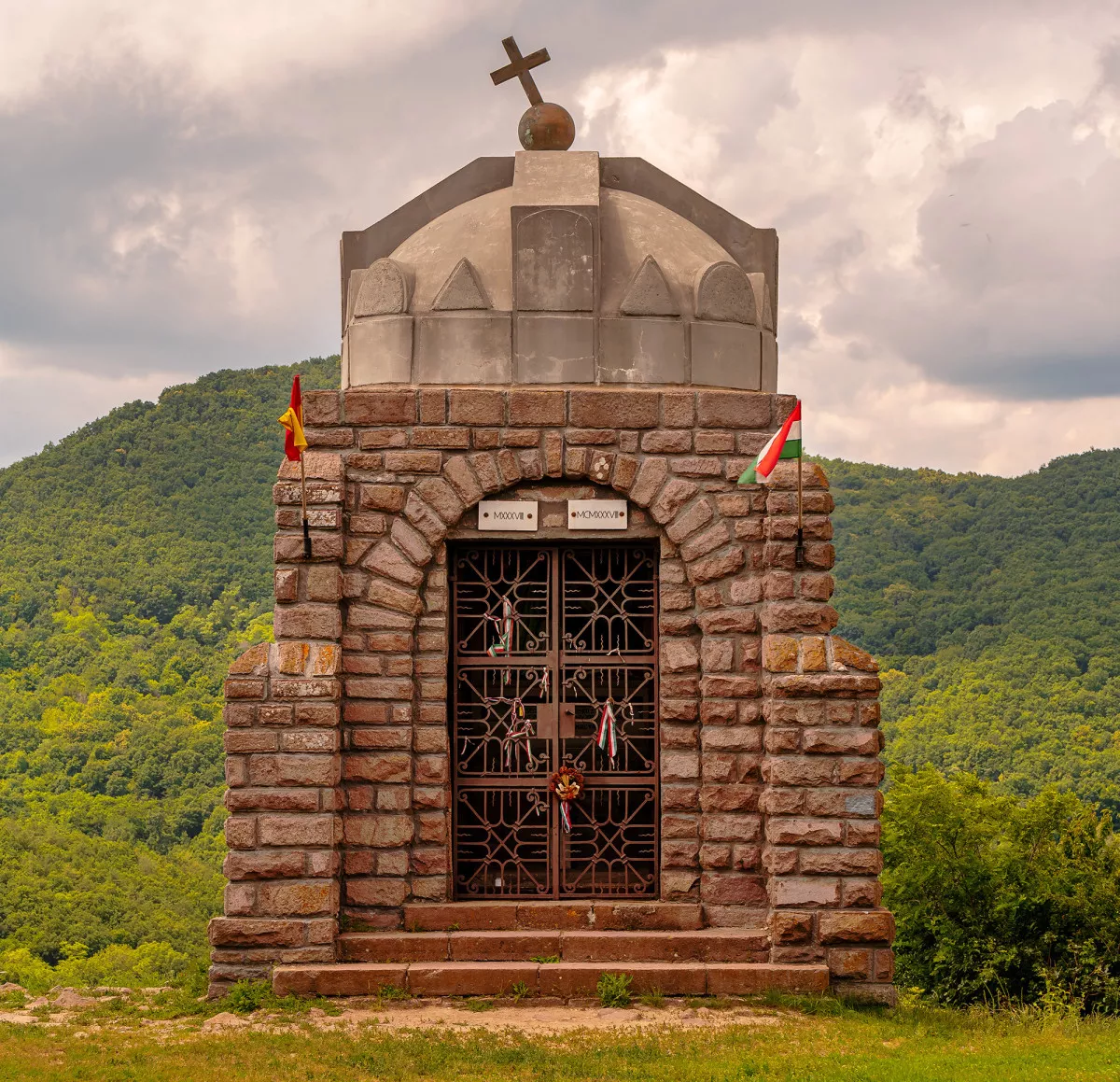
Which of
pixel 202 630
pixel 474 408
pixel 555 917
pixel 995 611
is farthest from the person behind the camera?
pixel 202 630

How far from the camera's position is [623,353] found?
34.4 ft

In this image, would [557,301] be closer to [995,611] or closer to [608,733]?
[608,733]

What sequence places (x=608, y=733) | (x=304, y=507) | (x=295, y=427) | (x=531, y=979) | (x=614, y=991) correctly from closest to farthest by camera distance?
(x=614, y=991) < (x=531, y=979) < (x=295, y=427) < (x=304, y=507) < (x=608, y=733)

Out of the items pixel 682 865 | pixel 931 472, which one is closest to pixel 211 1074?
pixel 682 865

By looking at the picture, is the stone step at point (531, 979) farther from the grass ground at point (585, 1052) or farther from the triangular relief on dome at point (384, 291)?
the triangular relief on dome at point (384, 291)

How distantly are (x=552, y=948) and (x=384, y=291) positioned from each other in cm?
468

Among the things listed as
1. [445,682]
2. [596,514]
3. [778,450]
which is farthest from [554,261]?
[445,682]

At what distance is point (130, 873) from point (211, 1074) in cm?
1715

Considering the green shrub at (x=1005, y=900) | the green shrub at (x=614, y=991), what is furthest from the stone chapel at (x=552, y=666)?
the green shrub at (x=1005, y=900)

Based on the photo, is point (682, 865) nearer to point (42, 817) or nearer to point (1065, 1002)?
point (1065, 1002)

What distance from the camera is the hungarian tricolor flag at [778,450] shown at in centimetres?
972

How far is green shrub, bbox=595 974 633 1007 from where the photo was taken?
934cm

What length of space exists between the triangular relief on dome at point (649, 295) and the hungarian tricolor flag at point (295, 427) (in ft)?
7.75

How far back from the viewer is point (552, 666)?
1048 centimetres
